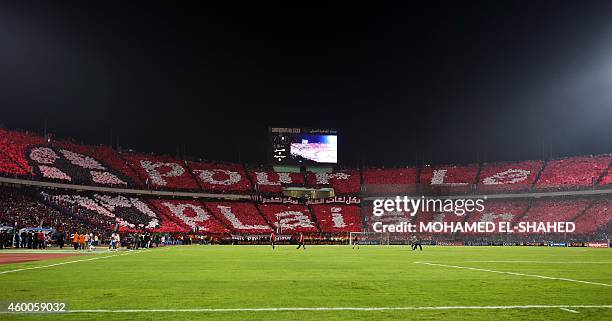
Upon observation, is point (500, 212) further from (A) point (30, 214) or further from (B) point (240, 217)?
(A) point (30, 214)

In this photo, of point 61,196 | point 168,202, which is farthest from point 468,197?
point 61,196

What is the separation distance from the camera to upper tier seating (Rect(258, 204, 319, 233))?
82125 millimetres

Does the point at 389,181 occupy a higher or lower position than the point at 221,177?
lower

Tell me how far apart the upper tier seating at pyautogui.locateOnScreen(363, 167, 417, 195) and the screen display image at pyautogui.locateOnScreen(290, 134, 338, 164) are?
11301 millimetres

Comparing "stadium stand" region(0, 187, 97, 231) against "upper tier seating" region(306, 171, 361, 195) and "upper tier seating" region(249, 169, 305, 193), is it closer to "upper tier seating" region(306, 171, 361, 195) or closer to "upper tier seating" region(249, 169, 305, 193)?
"upper tier seating" region(249, 169, 305, 193)

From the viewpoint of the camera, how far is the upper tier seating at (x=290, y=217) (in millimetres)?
82125

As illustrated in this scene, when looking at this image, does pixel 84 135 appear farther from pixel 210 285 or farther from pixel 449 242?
pixel 210 285

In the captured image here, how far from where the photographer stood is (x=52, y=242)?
5350 cm

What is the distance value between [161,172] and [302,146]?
78.2 ft

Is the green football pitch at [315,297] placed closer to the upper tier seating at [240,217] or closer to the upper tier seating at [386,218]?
the upper tier seating at [240,217]

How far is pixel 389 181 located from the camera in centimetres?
9581

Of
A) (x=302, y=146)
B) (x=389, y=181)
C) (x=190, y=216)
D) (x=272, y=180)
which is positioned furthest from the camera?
(x=272, y=180)

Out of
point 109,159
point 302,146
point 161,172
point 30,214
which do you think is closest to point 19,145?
point 109,159

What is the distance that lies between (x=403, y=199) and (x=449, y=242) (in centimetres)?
1420
